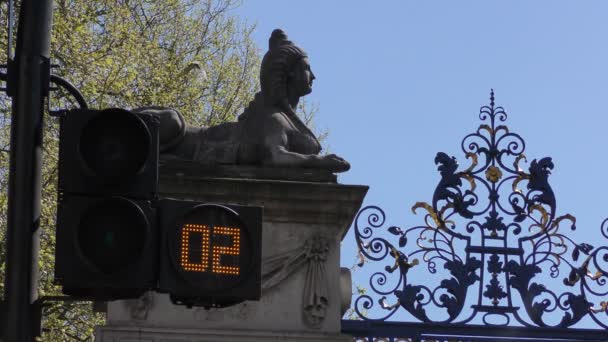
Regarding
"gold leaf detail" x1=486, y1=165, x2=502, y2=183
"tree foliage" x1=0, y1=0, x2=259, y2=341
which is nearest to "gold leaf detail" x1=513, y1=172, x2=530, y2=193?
"gold leaf detail" x1=486, y1=165, x2=502, y2=183

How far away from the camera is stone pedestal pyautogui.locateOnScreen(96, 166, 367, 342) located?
10.3 m

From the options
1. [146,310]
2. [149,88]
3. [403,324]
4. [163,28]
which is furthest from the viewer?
[163,28]

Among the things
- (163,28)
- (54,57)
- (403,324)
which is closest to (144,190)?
(403,324)

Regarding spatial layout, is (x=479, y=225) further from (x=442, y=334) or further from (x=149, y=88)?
(x=149, y=88)

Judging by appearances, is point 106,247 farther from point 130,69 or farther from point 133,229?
point 130,69

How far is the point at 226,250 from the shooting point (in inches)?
217

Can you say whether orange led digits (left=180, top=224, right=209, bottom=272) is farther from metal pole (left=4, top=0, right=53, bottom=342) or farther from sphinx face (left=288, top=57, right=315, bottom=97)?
sphinx face (left=288, top=57, right=315, bottom=97)

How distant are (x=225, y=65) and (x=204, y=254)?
637 inches

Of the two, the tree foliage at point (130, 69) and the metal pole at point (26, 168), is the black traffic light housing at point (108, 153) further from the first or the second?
the tree foliage at point (130, 69)

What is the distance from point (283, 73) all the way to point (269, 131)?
52 cm

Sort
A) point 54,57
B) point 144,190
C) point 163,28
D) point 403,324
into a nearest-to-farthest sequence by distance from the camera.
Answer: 1. point 144,190
2. point 403,324
3. point 54,57
4. point 163,28

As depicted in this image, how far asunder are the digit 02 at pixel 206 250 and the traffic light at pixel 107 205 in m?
0.10

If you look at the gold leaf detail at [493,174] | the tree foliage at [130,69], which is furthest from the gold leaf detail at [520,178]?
the tree foliage at [130,69]

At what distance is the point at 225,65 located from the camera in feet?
70.5
